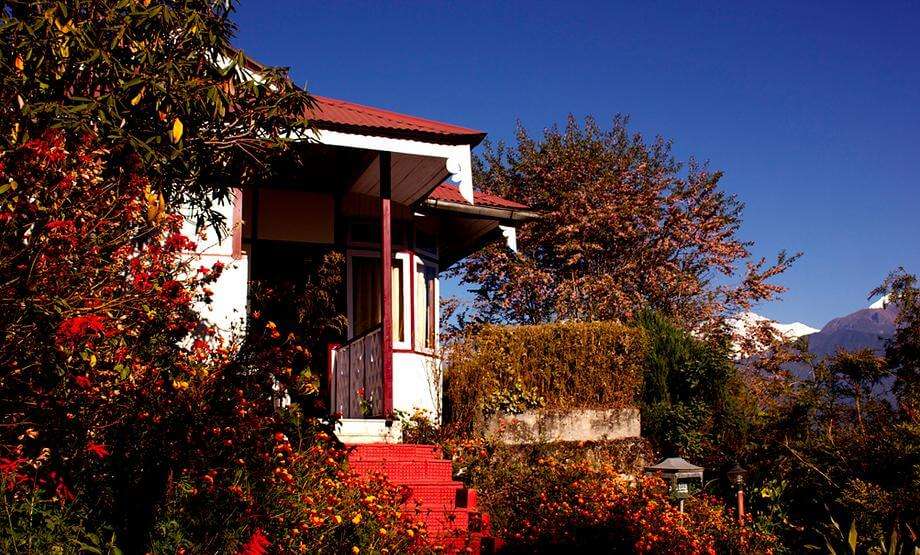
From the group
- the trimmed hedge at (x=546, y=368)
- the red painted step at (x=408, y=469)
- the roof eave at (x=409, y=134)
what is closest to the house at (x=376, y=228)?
the roof eave at (x=409, y=134)

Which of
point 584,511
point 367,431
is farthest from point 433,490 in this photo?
point 584,511

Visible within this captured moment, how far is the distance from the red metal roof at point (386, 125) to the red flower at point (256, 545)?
4.77 metres

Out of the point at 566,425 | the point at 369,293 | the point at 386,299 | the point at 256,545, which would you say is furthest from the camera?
the point at 369,293

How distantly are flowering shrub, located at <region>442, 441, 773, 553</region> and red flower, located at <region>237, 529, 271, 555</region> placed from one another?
4.07 meters

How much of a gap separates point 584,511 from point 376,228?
550 centimetres

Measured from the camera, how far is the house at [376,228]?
9.89m

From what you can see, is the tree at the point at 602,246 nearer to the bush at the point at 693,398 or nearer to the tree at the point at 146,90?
the bush at the point at 693,398

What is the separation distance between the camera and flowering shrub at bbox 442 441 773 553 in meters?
8.98

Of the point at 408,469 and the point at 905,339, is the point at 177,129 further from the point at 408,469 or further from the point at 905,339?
the point at 905,339

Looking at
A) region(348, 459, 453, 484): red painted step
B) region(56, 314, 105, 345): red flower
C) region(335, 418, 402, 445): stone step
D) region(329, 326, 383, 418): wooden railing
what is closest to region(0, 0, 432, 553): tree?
region(56, 314, 105, 345): red flower

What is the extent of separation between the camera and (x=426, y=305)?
1337 cm

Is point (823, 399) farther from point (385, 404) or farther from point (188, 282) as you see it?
point (188, 282)

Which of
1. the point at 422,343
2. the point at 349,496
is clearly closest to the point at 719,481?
the point at 422,343

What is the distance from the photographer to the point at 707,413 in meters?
12.8
